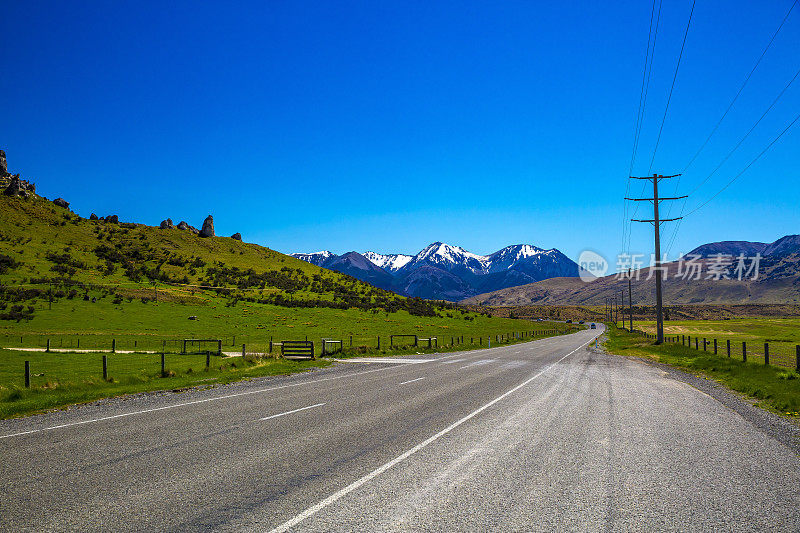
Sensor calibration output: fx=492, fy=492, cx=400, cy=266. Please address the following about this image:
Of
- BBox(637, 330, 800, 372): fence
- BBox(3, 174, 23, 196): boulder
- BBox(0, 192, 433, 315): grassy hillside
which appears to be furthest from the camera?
BBox(3, 174, 23, 196): boulder

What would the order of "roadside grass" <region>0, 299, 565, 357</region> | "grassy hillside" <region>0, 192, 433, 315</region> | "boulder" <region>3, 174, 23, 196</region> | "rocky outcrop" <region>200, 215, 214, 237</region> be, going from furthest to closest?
1. "rocky outcrop" <region>200, 215, 214, 237</region>
2. "boulder" <region>3, 174, 23, 196</region>
3. "grassy hillside" <region>0, 192, 433, 315</region>
4. "roadside grass" <region>0, 299, 565, 357</region>

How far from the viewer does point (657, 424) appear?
10789 mm

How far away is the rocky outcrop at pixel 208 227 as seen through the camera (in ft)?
536

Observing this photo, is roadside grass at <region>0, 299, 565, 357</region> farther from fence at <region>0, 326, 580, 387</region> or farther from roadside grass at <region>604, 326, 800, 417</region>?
roadside grass at <region>604, 326, 800, 417</region>

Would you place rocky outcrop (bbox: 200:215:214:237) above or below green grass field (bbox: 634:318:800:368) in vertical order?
above

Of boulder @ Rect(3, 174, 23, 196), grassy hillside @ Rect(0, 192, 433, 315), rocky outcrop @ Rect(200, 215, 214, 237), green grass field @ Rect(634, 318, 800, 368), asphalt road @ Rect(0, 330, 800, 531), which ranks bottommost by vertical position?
green grass field @ Rect(634, 318, 800, 368)

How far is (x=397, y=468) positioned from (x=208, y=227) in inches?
6765

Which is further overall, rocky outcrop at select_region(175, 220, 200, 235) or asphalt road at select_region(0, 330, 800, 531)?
rocky outcrop at select_region(175, 220, 200, 235)

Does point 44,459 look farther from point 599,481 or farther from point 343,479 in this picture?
point 599,481

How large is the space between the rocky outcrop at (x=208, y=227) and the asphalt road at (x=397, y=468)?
160832 millimetres

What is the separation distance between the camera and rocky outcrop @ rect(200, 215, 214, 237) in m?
163

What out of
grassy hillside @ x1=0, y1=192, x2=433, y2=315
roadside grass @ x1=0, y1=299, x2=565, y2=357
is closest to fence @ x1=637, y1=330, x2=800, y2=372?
roadside grass @ x1=0, y1=299, x2=565, y2=357

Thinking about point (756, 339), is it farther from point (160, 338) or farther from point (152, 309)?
point (152, 309)

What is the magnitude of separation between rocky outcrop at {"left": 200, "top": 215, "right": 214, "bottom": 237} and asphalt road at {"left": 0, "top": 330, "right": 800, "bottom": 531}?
528 feet
